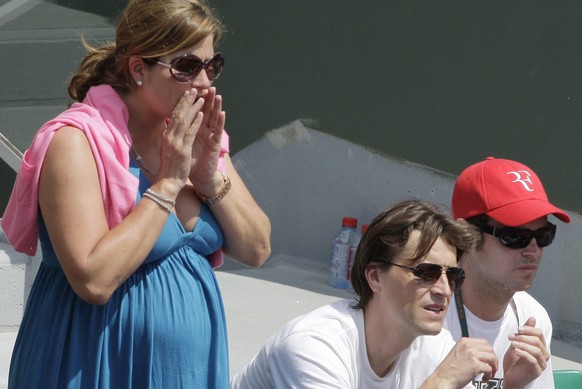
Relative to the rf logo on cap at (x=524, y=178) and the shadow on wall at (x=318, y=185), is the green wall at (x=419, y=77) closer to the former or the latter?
the shadow on wall at (x=318, y=185)

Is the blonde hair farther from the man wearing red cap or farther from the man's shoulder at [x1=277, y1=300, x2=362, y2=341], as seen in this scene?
the man wearing red cap

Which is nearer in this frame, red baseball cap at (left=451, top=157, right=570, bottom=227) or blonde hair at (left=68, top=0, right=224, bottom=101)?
blonde hair at (left=68, top=0, right=224, bottom=101)

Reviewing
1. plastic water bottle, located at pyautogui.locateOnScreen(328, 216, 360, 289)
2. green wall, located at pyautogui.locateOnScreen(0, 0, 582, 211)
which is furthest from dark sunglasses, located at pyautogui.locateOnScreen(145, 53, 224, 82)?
plastic water bottle, located at pyautogui.locateOnScreen(328, 216, 360, 289)

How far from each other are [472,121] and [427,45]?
0.48 m

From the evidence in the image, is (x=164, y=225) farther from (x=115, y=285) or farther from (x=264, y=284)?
(x=264, y=284)

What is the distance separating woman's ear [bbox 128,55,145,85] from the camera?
2441mm

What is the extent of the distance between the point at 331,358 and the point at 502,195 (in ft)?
2.88

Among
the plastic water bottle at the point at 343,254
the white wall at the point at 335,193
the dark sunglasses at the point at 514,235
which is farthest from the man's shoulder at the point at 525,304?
the plastic water bottle at the point at 343,254

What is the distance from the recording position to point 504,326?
3139 millimetres

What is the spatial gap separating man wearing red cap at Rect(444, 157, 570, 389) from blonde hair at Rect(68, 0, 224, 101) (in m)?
1.06

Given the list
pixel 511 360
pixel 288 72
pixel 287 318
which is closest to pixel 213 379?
pixel 511 360

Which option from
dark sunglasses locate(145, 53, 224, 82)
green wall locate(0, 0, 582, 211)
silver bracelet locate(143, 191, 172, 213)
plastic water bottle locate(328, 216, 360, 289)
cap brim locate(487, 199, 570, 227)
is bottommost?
plastic water bottle locate(328, 216, 360, 289)

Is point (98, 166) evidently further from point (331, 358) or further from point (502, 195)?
point (502, 195)

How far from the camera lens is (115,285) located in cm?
228
